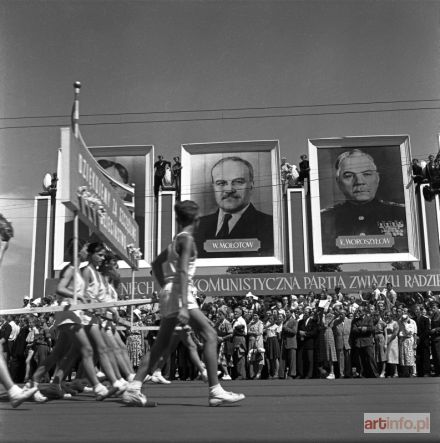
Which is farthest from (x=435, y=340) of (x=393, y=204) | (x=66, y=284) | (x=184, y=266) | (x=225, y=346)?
(x=393, y=204)

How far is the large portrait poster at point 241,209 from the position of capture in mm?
26250

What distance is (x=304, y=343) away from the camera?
1534cm

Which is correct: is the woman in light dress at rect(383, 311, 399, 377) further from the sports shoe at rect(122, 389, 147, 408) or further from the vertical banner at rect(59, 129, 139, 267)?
the sports shoe at rect(122, 389, 147, 408)

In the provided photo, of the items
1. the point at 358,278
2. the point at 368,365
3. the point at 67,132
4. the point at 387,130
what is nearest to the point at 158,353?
the point at 67,132

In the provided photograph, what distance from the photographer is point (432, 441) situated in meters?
3.52

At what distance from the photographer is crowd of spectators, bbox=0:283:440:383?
1476 centimetres

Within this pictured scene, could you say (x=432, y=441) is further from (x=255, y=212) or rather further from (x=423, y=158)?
(x=423, y=158)

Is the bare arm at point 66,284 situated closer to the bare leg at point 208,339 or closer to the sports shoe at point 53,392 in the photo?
the sports shoe at point 53,392

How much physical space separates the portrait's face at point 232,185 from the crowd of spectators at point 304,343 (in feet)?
30.9

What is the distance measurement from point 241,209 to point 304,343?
37.5 ft

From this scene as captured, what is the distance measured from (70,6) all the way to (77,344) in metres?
3.33

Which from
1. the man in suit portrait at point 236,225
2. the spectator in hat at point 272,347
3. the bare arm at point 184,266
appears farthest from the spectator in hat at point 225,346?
the man in suit portrait at point 236,225

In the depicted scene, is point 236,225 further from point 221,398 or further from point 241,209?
point 221,398

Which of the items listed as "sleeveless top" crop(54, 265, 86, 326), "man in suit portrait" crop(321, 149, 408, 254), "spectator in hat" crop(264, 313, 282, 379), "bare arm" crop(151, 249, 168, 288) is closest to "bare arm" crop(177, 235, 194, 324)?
"bare arm" crop(151, 249, 168, 288)
